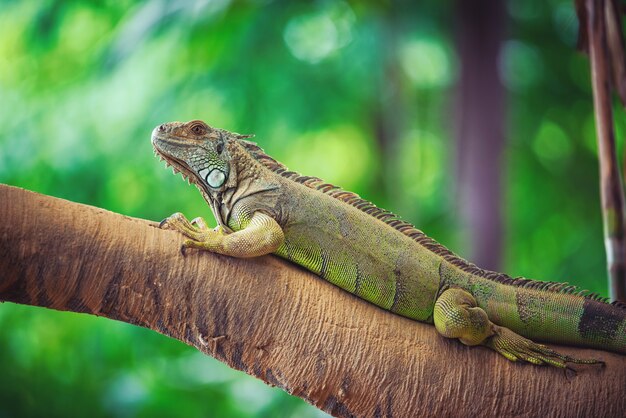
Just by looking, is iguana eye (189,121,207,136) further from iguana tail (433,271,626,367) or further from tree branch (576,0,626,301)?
tree branch (576,0,626,301)

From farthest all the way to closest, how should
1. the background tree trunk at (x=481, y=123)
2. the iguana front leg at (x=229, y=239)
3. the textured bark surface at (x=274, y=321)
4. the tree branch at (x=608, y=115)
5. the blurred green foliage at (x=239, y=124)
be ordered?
the blurred green foliage at (x=239, y=124) → the background tree trunk at (x=481, y=123) → the tree branch at (x=608, y=115) → the iguana front leg at (x=229, y=239) → the textured bark surface at (x=274, y=321)

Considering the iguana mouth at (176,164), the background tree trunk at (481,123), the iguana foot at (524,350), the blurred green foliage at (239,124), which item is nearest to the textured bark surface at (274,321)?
the iguana foot at (524,350)

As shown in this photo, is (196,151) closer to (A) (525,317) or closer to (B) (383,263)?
(B) (383,263)

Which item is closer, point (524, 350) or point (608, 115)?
point (524, 350)

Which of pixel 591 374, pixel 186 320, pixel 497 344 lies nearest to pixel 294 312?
pixel 186 320

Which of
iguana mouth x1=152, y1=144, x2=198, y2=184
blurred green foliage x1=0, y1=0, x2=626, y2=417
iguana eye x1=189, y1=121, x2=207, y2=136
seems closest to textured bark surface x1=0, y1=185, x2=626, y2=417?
iguana mouth x1=152, y1=144, x2=198, y2=184

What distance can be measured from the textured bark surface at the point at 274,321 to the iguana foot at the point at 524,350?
47mm

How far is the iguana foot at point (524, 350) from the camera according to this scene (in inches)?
128

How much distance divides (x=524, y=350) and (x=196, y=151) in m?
1.95

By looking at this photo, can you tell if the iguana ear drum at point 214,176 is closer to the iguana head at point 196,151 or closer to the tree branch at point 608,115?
the iguana head at point 196,151

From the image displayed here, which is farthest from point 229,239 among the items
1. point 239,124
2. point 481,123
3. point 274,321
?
point 239,124

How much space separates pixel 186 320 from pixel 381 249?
113cm

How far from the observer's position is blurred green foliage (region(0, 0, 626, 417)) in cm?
689

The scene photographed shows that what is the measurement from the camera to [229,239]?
3.01 meters
